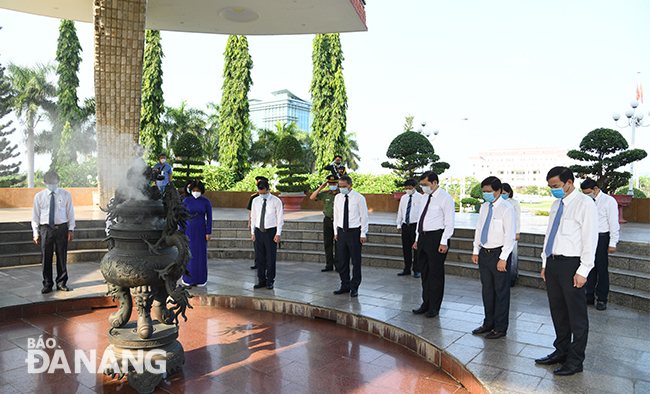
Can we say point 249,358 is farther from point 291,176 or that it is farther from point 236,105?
point 236,105

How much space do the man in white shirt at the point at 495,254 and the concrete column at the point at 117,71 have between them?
8.14 metres

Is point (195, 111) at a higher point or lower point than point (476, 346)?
higher

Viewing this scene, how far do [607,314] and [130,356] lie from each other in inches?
205

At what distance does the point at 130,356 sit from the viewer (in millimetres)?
3297

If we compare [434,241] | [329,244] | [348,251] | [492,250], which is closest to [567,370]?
[492,250]

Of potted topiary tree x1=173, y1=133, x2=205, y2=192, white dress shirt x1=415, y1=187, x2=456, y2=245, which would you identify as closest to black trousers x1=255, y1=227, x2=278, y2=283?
white dress shirt x1=415, y1=187, x2=456, y2=245

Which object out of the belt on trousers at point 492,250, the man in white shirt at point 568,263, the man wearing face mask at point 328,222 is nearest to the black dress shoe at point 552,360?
the man in white shirt at point 568,263

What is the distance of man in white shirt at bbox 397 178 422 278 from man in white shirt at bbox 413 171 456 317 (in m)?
2.00

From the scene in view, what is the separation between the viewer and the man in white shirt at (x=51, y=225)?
5426mm

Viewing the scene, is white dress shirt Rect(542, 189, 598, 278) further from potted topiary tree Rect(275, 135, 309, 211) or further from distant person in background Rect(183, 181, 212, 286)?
potted topiary tree Rect(275, 135, 309, 211)

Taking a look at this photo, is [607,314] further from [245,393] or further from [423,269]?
[245,393]

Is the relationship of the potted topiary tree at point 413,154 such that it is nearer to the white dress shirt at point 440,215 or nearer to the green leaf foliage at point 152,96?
the white dress shirt at point 440,215

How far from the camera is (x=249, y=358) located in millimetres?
3814

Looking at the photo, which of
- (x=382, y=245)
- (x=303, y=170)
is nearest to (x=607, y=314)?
(x=382, y=245)
